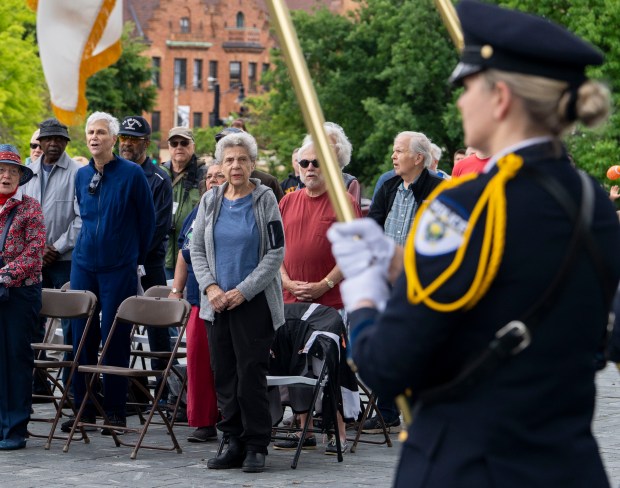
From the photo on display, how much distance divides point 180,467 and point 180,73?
91874 mm

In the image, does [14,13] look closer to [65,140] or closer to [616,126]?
[616,126]

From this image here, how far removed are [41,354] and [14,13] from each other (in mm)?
30739

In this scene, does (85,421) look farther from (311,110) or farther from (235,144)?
(311,110)

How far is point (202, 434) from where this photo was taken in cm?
981

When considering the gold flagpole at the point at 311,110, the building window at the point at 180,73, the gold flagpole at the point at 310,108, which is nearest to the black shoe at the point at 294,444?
the gold flagpole at the point at 310,108

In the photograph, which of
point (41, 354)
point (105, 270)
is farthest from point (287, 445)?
point (41, 354)

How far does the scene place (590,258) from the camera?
2.88 m

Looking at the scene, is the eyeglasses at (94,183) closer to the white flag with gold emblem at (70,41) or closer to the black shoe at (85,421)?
the black shoe at (85,421)

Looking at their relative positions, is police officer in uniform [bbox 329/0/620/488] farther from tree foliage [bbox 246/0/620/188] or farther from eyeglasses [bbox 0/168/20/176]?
tree foliage [bbox 246/0/620/188]

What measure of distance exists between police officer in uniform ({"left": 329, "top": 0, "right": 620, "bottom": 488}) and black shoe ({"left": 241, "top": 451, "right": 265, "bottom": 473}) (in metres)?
5.71

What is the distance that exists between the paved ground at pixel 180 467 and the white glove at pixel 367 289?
512 centimetres

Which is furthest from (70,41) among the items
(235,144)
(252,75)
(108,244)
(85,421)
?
(252,75)

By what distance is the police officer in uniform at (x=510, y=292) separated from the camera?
2812mm

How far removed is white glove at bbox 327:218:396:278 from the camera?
3021 mm
